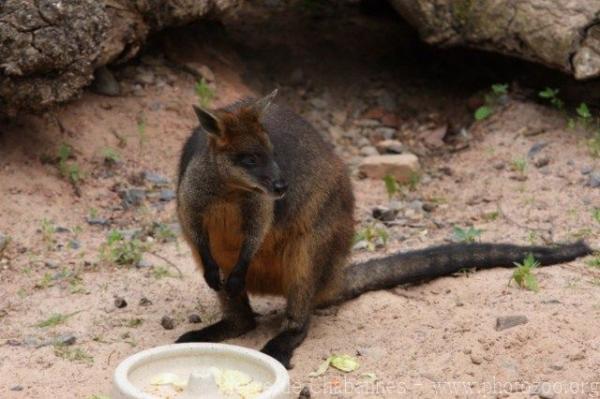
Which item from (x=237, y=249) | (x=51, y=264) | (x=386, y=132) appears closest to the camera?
(x=237, y=249)

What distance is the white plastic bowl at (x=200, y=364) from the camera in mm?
4520

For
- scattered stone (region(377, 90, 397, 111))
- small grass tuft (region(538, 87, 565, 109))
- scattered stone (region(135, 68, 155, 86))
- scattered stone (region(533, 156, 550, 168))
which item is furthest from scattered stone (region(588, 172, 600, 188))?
scattered stone (region(135, 68, 155, 86))

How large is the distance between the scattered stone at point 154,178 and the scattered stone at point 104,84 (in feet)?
2.61

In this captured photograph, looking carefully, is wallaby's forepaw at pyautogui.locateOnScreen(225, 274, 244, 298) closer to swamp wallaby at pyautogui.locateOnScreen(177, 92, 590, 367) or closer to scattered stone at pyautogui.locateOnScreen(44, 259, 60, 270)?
swamp wallaby at pyautogui.locateOnScreen(177, 92, 590, 367)

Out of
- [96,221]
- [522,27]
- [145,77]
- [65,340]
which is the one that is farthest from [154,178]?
[522,27]

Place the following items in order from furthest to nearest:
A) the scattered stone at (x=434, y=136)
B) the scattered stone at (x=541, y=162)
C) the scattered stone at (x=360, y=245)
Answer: the scattered stone at (x=434, y=136) < the scattered stone at (x=541, y=162) < the scattered stone at (x=360, y=245)

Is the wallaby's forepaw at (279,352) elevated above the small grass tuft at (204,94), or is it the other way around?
the small grass tuft at (204,94)

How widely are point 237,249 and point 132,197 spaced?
205 cm

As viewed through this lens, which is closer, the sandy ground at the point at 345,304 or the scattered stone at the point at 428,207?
the sandy ground at the point at 345,304

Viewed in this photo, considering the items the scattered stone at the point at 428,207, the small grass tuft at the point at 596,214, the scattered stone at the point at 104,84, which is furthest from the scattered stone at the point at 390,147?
the scattered stone at the point at 104,84

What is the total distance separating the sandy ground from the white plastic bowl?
366mm

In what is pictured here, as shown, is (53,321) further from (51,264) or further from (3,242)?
(3,242)

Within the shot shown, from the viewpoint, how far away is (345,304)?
19.7ft

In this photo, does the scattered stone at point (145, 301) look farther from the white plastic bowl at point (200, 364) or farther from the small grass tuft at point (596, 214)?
the small grass tuft at point (596, 214)
